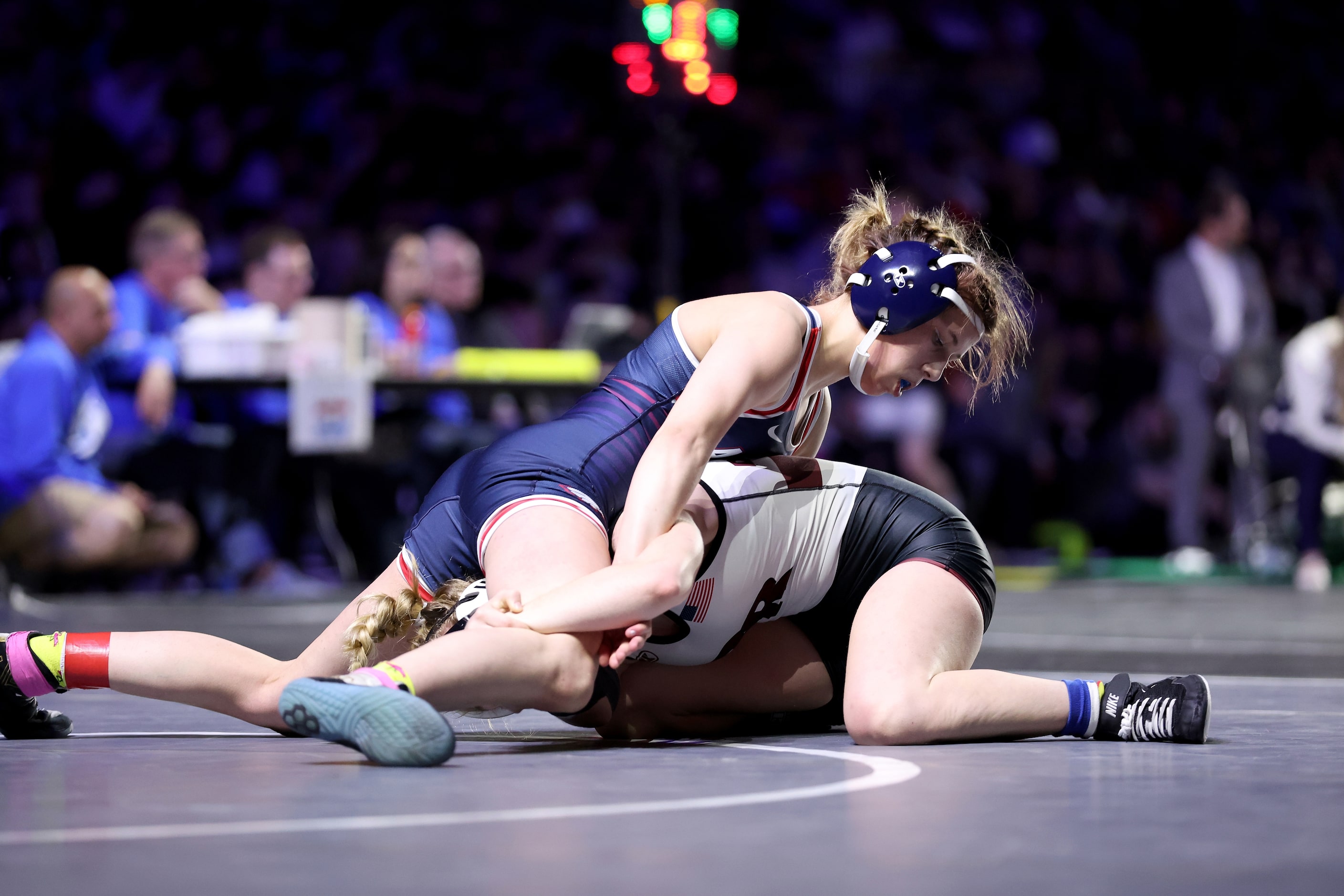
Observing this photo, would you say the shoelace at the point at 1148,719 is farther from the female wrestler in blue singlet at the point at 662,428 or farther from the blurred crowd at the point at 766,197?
the blurred crowd at the point at 766,197

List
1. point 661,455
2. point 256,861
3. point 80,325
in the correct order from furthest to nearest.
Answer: point 80,325 → point 661,455 → point 256,861

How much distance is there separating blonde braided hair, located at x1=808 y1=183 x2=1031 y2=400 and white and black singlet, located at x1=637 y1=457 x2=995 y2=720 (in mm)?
266

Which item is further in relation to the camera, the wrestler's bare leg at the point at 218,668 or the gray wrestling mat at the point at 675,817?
the wrestler's bare leg at the point at 218,668

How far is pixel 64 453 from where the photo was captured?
6.71m

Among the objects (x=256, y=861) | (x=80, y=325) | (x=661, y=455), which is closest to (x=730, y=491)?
(x=661, y=455)

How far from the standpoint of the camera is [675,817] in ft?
6.64

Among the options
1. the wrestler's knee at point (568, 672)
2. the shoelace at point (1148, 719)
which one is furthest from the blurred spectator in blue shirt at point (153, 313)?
the shoelace at point (1148, 719)

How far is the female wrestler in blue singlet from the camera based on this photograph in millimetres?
2723

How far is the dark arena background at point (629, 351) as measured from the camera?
1.97m

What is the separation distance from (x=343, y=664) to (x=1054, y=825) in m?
1.39

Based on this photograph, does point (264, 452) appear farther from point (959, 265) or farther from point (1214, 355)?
point (1214, 355)

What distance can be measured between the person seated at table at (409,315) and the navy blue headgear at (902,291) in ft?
15.7

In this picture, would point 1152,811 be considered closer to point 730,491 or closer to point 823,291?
point 730,491

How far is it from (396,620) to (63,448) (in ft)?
14.3
